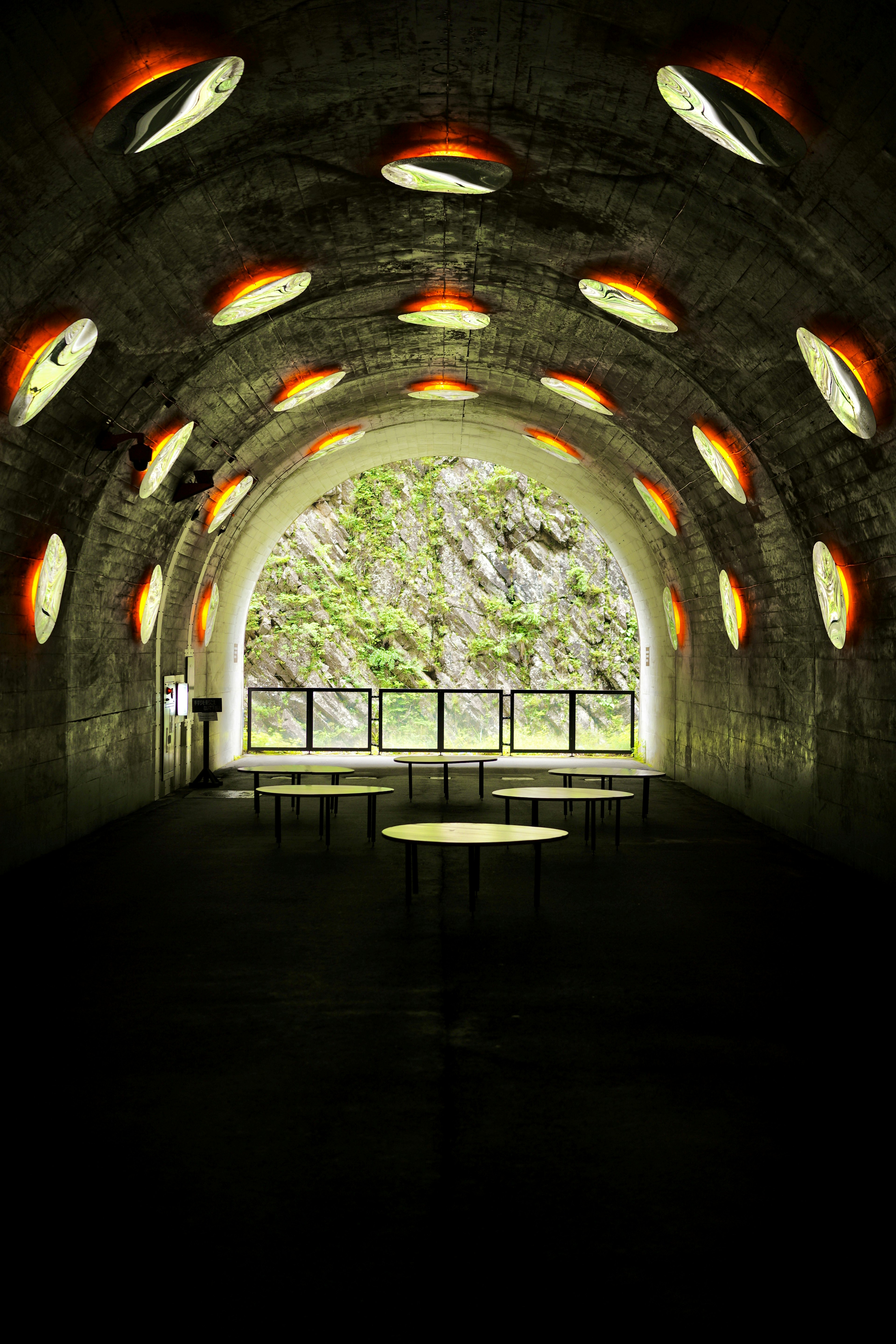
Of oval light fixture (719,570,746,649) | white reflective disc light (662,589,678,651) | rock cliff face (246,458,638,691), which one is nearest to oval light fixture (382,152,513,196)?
oval light fixture (719,570,746,649)

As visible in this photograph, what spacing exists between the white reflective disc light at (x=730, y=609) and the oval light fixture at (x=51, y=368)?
27.2ft

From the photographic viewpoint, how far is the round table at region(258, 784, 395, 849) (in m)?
11.0

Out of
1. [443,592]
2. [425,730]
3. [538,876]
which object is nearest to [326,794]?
[538,876]

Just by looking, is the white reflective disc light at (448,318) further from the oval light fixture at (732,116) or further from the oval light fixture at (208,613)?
the oval light fixture at (208,613)

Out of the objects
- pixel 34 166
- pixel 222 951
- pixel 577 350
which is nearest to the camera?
pixel 34 166

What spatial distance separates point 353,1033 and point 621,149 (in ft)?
19.5

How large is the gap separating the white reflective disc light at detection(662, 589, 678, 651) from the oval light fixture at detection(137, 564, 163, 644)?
7873mm

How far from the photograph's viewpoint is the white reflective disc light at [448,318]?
11.9 m

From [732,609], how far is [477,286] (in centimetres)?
524

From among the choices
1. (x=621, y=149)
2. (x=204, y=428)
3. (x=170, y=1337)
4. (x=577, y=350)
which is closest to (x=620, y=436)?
(x=577, y=350)

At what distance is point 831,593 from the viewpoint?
10.2 metres

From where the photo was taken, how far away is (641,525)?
58.7 feet

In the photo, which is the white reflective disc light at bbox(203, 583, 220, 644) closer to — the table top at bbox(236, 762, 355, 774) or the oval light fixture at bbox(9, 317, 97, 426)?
the table top at bbox(236, 762, 355, 774)

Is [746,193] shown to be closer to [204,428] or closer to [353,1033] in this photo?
[353,1033]
